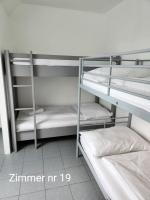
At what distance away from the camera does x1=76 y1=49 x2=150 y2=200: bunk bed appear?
3.65 ft

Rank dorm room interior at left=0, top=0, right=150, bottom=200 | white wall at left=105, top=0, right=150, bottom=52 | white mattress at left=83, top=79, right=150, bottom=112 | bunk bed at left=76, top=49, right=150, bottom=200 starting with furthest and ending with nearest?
white wall at left=105, top=0, right=150, bottom=52 → dorm room interior at left=0, top=0, right=150, bottom=200 → bunk bed at left=76, top=49, right=150, bottom=200 → white mattress at left=83, top=79, right=150, bottom=112

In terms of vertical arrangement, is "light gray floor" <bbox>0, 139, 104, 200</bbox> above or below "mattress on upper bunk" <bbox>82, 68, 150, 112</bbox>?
below

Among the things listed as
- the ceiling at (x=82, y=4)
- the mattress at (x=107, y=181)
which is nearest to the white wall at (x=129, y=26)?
the ceiling at (x=82, y=4)

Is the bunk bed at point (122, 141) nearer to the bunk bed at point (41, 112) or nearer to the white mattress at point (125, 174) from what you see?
the white mattress at point (125, 174)

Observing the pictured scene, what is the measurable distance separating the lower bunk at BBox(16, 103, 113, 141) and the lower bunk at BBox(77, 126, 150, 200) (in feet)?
1.91

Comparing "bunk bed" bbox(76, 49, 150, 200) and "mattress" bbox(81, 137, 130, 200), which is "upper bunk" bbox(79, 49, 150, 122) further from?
"mattress" bbox(81, 137, 130, 200)

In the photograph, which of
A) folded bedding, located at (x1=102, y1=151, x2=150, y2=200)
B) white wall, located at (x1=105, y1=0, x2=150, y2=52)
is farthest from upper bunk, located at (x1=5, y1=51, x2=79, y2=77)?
folded bedding, located at (x1=102, y1=151, x2=150, y2=200)

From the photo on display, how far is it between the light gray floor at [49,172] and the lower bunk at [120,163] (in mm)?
311

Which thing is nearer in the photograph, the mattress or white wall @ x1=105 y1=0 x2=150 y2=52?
the mattress

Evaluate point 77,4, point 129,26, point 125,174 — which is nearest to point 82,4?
point 77,4

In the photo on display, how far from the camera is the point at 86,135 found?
6.66ft

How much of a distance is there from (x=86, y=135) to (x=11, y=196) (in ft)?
3.72

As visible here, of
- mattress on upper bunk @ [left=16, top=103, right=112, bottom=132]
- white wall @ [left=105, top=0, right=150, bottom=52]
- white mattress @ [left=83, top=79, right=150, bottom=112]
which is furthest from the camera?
mattress on upper bunk @ [left=16, top=103, right=112, bottom=132]

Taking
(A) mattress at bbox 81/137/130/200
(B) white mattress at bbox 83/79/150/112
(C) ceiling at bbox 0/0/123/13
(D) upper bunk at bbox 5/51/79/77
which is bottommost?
(A) mattress at bbox 81/137/130/200
